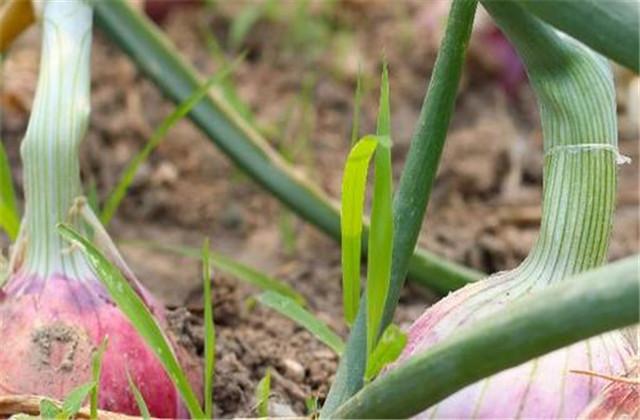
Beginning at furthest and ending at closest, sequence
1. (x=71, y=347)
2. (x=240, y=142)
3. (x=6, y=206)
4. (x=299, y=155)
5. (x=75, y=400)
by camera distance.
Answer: (x=299, y=155), (x=240, y=142), (x=6, y=206), (x=71, y=347), (x=75, y=400)

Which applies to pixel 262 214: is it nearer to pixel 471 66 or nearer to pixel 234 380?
pixel 471 66

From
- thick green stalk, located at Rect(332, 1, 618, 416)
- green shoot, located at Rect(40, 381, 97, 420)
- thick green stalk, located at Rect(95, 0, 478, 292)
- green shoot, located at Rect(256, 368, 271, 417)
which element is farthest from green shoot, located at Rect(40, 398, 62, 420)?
thick green stalk, located at Rect(95, 0, 478, 292)

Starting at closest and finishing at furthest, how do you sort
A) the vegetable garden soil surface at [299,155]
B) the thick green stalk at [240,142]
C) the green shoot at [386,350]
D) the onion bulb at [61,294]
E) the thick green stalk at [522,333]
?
the thick green stalk at [522,333] < the green shoot at [386,350] < the onion bulb at [61,294] < the thick green stalk at [240,142] < the vegetable garden soil surface at [299,155]

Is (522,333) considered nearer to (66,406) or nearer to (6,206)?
(66,406)

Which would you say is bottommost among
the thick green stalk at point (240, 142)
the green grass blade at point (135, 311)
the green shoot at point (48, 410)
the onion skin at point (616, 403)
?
the green shoot at point (48, 410)

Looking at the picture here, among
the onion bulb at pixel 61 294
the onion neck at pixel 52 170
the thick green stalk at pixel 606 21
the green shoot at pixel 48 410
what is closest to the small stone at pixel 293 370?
the onion bulb at pixel 61 294

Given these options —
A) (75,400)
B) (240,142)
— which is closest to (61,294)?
(75,400)

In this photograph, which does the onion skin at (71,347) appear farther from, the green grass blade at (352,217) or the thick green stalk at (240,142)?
the thick green stalk at (240,142)
